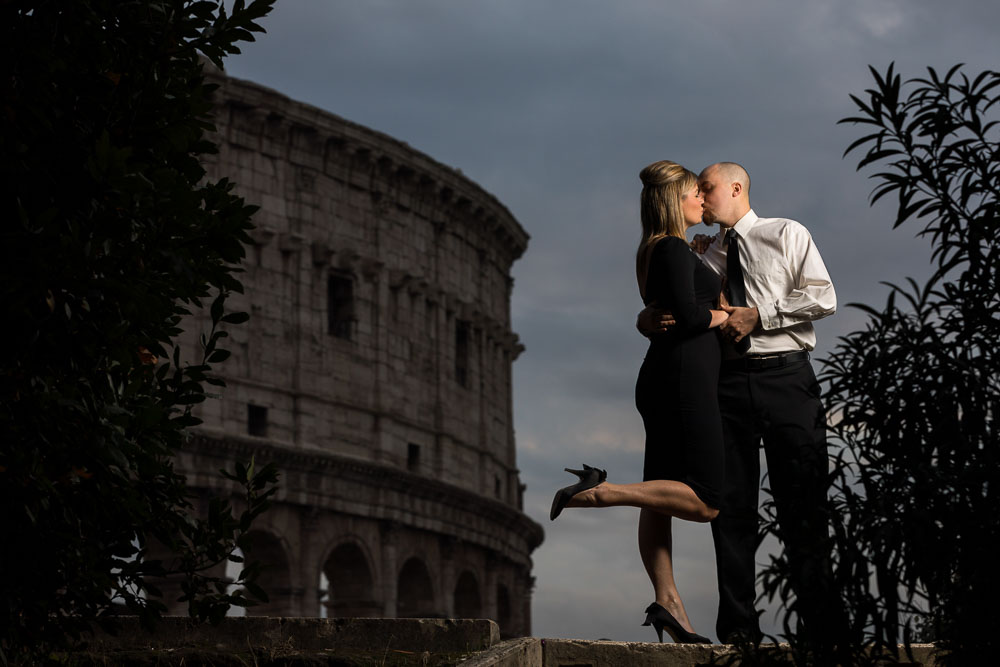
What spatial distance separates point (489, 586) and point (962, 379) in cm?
3884

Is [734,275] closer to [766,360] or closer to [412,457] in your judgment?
[766,360]

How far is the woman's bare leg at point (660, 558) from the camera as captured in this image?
269 inches

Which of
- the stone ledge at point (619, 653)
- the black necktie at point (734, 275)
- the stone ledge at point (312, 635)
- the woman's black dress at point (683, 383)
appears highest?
the black necktie at point (734, 275)

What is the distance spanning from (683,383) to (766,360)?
0.45m

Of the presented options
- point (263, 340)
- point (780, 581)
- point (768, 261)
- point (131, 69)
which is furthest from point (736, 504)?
point (263, 340)

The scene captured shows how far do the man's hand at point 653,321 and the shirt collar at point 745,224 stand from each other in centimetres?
57

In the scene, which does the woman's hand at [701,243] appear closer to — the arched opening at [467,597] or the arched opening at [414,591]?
the arched opening at [414,591]

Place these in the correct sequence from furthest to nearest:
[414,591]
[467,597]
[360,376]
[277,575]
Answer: [467,597], [414,591], [360,376], [277,575]

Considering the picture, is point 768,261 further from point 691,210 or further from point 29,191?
point 29,191

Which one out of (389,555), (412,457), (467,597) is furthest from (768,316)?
(467,597)

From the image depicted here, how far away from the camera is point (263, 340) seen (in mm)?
36531

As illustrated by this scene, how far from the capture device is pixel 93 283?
5367mm

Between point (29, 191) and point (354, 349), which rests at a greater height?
point (354, 349)

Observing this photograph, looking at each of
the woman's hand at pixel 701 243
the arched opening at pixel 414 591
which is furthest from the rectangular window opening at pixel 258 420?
the woman's hand at pixel 701 243
